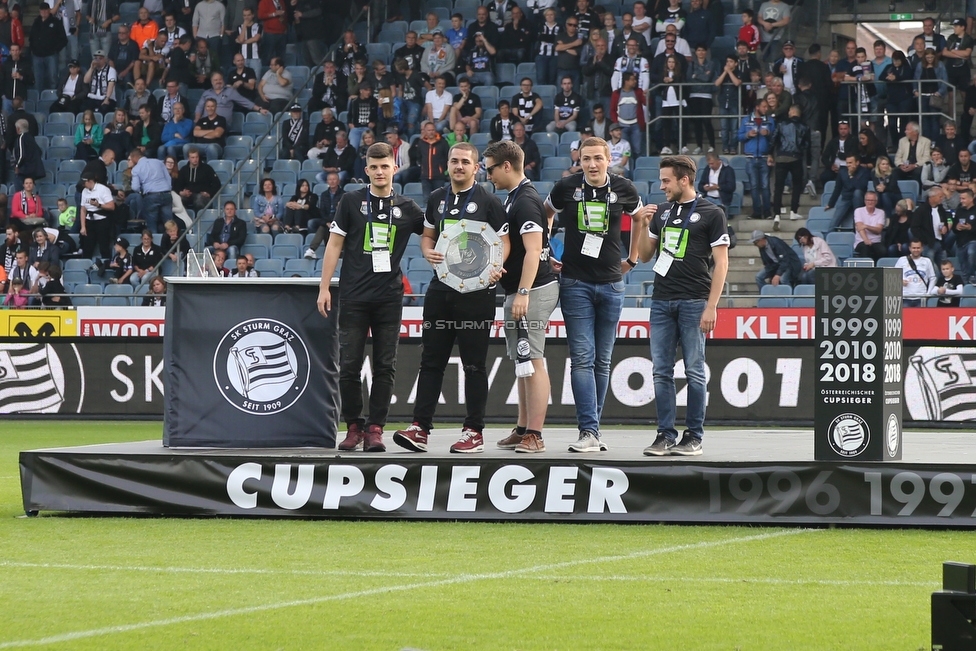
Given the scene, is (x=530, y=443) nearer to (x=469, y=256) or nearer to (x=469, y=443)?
(x=469, y=443)

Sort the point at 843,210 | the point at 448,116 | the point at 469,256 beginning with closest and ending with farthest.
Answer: the point at 469,256, the point at 843,210, the point at 448,116

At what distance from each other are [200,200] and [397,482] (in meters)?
15.6

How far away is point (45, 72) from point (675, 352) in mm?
21142

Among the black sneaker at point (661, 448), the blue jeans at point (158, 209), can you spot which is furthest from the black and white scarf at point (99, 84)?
the black sneaker at point (661, 448)

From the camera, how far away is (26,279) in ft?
70.7

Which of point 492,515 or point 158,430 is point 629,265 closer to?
point 492,515

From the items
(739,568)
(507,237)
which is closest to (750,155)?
(507,237)

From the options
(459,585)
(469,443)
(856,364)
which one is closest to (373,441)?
(469,443)

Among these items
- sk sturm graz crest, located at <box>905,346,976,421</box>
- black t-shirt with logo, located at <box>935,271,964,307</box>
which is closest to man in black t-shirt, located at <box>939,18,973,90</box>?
black t-shirt with logo, located at <box>935,271,964,307</box>

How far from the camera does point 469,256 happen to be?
26.0ft

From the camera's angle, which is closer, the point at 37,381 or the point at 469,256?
the point at 469,256

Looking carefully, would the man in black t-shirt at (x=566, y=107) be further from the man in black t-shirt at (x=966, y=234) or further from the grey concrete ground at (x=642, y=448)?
the grey concrete ground at (x=642, y=448)

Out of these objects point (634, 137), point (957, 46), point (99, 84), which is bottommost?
point (634, 137)

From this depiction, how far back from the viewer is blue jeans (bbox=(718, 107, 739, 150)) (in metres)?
21.4
